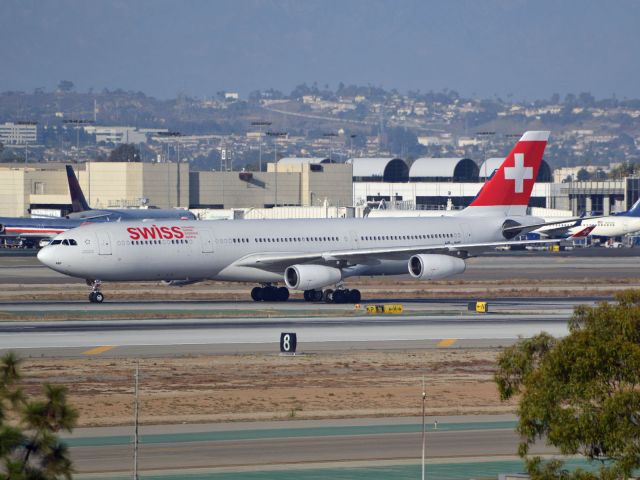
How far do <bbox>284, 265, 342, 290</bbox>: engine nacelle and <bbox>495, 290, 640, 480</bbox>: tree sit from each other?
132ft

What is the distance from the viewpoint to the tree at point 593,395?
2105 cm

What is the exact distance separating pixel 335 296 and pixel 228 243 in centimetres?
611

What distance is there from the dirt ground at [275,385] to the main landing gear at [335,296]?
19.1 m

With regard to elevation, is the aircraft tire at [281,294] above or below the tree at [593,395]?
below

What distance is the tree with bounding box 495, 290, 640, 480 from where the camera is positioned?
21047mm

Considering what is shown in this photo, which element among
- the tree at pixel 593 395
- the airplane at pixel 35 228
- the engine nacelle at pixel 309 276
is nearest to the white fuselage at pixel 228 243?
the engine nacelle at pixel 309 276

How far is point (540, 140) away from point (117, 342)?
108 ft

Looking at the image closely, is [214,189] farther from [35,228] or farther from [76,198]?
[35,228]

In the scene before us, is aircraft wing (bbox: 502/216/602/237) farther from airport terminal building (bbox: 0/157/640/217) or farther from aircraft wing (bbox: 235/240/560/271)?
airport terminal building (bbox: 0/157/640/217)

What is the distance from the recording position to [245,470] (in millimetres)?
27969

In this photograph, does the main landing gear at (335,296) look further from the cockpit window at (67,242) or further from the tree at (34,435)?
the tree at (34,435)

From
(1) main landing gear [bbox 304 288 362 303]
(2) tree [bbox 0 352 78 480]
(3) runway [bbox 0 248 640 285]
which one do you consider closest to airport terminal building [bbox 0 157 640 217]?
(3) runway [bbox 0 248 640 285]

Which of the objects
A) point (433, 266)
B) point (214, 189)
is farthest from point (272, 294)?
point (214, 189)

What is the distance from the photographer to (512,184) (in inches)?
2835
